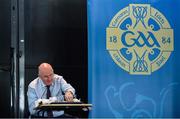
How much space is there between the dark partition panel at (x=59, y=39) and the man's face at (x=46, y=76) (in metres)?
1.29

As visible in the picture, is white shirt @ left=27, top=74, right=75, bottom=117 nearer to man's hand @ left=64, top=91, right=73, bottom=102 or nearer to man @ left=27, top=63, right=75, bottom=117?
man @ left=27, top=63, right=75, bottom=117

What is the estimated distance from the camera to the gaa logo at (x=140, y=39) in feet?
25.1

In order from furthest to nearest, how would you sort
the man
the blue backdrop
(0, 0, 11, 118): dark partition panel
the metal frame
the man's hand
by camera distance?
(0, 0, 11, 118): dark partition panel < the metal frame < the blue backdrop < the man < the man's hand

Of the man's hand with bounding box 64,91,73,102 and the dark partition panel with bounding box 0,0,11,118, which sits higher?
the dark partition panel with bounding box 0,0,11,118

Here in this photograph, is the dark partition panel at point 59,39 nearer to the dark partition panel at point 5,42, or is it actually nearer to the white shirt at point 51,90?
the dark partition panel at point 5,42

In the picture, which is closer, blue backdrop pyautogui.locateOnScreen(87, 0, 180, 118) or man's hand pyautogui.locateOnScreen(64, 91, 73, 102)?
man's hand pyautogui.locateOnScreen(64, 91, 73, 102)

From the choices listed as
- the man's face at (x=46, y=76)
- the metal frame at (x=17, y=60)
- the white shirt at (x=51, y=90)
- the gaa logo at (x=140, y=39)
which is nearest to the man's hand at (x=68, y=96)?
the white shirt at (x=51, y=90)

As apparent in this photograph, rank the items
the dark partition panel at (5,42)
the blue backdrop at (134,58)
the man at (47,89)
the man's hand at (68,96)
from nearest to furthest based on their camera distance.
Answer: the man's hand at (68,96), the man at (47,89), the blue backdrop at (134,58), the dark partition panel at (5,42)

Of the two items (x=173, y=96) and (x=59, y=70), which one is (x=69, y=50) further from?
(x=173, y=96)

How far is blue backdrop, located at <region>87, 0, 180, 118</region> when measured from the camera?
7.55m

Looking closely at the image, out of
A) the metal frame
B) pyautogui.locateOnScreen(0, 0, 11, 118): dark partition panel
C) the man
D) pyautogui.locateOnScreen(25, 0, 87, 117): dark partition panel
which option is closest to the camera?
the man

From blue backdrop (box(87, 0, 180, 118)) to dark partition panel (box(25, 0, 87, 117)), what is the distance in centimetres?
80

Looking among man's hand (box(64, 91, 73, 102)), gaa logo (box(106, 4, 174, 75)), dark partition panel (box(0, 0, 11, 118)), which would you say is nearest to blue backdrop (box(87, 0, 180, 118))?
gaa logo (box(106, 4, 174, 75))

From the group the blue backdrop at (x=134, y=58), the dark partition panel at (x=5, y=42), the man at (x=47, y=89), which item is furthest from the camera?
the dark partition panel at (x=5, y=42)
